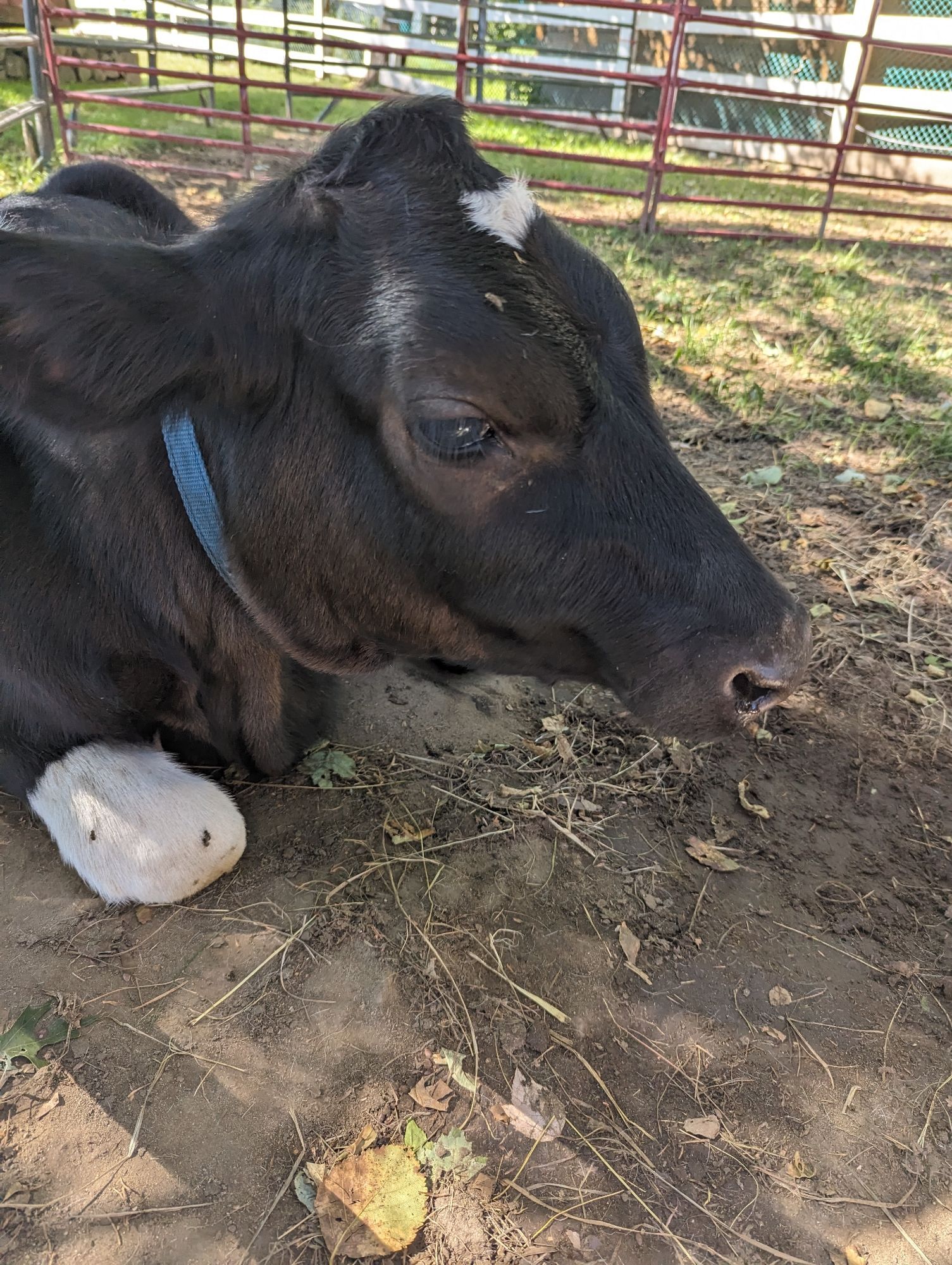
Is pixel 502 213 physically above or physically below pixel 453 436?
above

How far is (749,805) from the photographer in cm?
273

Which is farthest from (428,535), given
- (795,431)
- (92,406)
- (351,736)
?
(795,431)

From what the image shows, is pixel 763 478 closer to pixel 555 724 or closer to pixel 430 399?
pixel 555 724

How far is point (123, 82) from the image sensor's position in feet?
47.1

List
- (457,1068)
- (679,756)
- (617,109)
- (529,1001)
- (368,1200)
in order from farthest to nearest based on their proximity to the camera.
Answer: (617,109)
(679,756)
(529,1001)
(457,1068)
(368,1200)

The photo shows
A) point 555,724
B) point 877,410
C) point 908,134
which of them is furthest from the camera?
point 908,134

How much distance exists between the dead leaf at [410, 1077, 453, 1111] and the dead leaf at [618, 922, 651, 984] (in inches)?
21.7

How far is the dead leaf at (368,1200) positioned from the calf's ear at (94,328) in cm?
160

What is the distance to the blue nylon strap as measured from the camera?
2018 mm

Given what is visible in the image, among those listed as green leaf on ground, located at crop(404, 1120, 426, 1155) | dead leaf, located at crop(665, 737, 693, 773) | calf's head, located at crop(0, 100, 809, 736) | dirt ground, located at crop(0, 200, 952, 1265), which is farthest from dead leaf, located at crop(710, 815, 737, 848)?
green leaf on ground, located at crop(404, 1120, 426, 1155)

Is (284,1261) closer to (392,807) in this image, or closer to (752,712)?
(392,807)

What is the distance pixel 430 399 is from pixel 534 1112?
1.50 metres

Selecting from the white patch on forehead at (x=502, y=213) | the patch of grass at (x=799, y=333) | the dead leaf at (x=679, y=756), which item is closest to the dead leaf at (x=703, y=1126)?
the dead leaf at (x=679, y=756)

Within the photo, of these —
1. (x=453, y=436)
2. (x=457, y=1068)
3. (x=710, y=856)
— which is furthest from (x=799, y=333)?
(x=457, y=1068)
